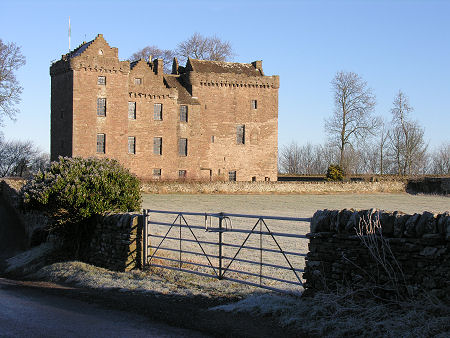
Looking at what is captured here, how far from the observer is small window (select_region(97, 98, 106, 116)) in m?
51.9

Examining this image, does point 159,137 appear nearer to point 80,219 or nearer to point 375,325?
point 80,219

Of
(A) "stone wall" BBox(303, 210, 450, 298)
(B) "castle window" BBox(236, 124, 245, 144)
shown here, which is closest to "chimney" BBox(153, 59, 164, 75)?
(B) "castle window" BBox(236, 124, 245, 144)

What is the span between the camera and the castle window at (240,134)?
63.1 m

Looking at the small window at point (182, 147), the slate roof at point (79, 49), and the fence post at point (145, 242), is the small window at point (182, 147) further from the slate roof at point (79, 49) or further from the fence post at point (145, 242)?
the fence post at point (145, 242)

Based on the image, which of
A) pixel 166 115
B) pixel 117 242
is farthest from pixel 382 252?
pixel 166 115

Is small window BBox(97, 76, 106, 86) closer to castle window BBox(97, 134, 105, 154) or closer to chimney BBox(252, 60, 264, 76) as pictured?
castle window BBox(97, 134, 105, 154)

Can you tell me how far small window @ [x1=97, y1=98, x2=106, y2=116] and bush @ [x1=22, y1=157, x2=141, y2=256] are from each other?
1398 inches

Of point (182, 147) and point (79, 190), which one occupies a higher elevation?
point (182, 147)

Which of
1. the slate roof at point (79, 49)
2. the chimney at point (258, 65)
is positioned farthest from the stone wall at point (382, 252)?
the chimney at point (258, 65)

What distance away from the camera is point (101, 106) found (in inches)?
2046

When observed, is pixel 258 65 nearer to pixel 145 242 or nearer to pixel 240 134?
pixel 240 134

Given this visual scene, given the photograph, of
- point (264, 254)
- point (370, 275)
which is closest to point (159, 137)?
point (264, 254)

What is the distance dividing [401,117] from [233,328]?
7832cm

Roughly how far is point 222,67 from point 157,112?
11255mm
